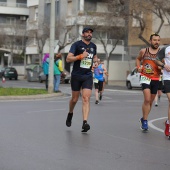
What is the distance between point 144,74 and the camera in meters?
10.2

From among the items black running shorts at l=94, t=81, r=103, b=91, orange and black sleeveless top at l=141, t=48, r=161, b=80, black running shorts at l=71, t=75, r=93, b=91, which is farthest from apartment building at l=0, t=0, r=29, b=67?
orange and black sleeveless top at l=141, t=48, r=161, b=80

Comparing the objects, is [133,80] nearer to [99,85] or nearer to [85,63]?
[99,85]

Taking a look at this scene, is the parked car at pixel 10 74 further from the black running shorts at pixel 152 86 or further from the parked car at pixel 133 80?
the black running shorts at pixel 152 86

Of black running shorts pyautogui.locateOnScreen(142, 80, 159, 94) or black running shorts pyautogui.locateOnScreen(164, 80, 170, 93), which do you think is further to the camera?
black running shorts pyautogui.locateOnScreen(142, 80, 159, 94)

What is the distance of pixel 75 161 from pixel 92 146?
1310mm

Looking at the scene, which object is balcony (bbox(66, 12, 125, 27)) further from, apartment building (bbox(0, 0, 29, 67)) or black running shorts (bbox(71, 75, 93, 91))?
black running shorts (bbox(71, 75, 93, 91))

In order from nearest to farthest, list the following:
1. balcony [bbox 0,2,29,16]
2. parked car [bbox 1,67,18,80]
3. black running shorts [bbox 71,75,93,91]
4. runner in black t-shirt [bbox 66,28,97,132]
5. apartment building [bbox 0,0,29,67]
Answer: runner in black t-shirt [bbox 66,28,97,132]
black running shorts [bbox 71,75,93,91]
parked car [bbox 1,67,18,80]
apartment building [bbox 0,0,29,67]
balcony [bbox 0,2,29,16]

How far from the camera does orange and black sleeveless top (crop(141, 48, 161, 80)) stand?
1016 centimetres

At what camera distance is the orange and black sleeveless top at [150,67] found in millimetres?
10156

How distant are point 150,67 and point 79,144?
254 cm

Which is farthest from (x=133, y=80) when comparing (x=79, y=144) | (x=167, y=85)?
(x=79, y=144)

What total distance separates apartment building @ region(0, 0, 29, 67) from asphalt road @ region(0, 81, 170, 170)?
48705 millimetres

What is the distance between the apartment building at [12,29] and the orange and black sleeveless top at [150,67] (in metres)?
50.7

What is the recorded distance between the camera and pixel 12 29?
6166 cm
